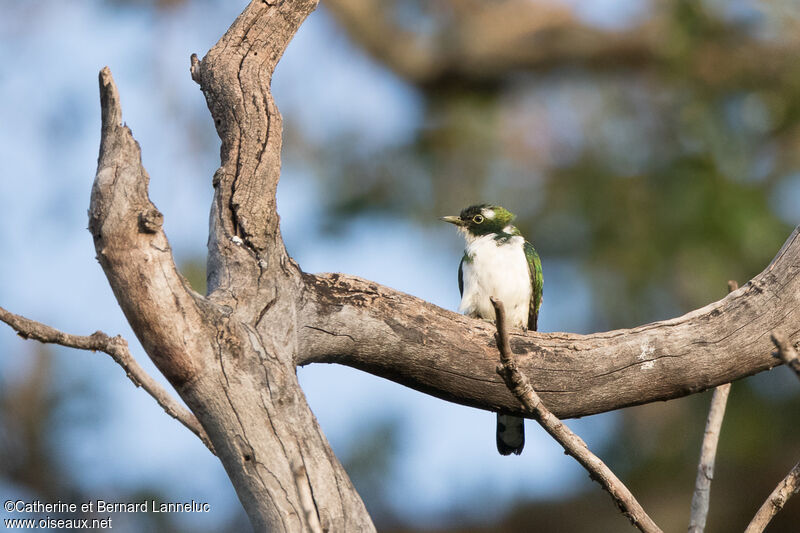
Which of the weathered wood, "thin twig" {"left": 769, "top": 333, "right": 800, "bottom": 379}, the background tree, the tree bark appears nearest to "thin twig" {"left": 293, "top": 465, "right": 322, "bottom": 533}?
the tree bark

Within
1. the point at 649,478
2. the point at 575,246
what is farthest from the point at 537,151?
the point at 649,478

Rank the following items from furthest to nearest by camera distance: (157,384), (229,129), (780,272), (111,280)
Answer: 1. (780,272)
2. (229,129)
3. (157,384)
4. (111,280)

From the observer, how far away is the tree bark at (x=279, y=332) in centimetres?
278

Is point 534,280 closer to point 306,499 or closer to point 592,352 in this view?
point 592,352

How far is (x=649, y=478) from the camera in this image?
895cm

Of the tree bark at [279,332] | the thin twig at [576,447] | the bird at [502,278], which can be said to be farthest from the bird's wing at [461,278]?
the thin twig at [576,447]

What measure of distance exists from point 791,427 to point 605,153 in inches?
140

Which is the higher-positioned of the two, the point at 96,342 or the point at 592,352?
the point at 592,352

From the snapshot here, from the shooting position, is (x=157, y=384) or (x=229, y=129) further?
(x=229, y=129)

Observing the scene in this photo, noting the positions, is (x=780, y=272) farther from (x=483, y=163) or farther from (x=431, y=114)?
(x=431, y=114)

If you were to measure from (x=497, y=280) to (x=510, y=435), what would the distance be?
2.93ft

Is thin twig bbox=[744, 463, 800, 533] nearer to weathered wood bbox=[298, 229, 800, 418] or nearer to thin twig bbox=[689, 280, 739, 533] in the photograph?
thin twig bbox=[689, 280, 739, 533]

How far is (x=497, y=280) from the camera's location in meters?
5.02

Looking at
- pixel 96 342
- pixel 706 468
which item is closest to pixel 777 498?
pixel 706 468
